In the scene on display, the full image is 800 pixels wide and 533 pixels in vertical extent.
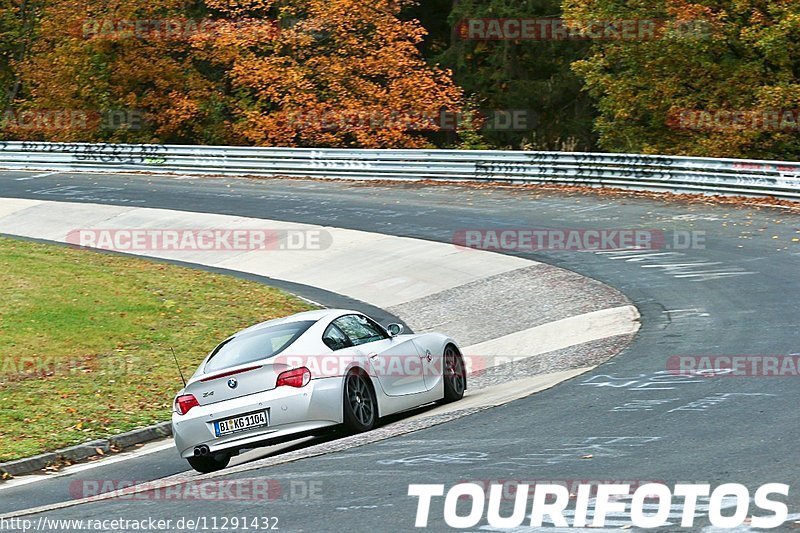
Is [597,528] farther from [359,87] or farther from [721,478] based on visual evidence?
[359,87]

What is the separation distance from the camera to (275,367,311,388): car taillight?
35.7ft

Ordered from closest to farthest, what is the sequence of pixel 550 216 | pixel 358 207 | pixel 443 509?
1. pixel 443 509
2. pixel 550 216
3. pixel 358 207

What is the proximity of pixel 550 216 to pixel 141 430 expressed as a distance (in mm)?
14407

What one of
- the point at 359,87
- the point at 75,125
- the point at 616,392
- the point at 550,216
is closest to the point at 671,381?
the point at 616,392

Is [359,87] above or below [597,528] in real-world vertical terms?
above

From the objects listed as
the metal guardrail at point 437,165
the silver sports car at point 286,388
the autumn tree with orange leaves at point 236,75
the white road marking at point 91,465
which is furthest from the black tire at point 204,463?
the autumn tree with orange leaves at point 236,75

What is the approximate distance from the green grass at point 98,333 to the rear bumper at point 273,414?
241 centimetres

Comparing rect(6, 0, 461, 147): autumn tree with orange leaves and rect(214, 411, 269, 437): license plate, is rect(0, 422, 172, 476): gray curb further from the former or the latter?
rect(6, 0, 461, 147): autumn tree with orange leaves

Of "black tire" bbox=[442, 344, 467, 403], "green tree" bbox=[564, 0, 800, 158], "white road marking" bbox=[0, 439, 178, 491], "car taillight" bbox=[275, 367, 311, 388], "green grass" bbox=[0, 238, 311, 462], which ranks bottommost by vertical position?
"white road marking" bbox=[0, 439, 178, 491]

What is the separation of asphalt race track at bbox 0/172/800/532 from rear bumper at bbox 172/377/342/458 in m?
0.86

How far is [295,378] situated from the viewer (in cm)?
1090

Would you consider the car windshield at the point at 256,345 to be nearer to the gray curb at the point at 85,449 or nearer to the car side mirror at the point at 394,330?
the car side mirror at the point at 394,330

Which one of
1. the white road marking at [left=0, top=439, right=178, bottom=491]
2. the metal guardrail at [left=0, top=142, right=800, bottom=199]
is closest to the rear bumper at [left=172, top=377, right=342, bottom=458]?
the white road marking at [left=0, top=439, right=178, bottom=491]

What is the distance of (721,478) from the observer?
7652 mm
